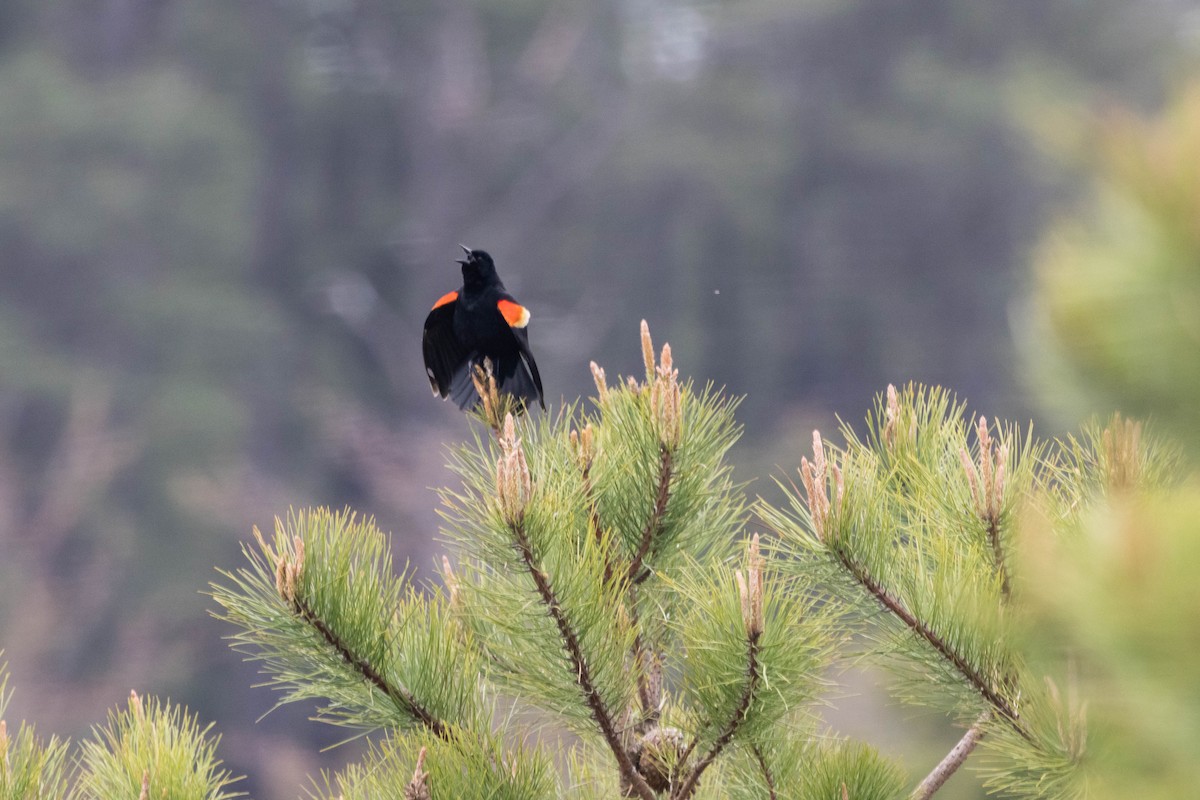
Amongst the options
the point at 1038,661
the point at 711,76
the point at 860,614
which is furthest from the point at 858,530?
the point at 711,76

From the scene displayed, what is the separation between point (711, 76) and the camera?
62.8 ft

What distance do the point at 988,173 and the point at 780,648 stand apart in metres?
16.8

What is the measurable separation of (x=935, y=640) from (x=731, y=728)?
0.81 feet

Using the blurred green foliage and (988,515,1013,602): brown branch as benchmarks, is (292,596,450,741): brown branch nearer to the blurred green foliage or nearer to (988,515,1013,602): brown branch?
(988,515,1013,602): brown branch

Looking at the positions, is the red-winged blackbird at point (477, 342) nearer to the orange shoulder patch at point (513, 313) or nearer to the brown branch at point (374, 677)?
the orange shoulder patch at point (513, 313)

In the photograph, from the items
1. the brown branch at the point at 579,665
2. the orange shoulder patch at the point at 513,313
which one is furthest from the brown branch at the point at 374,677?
the orange shoulder patch at the point at 513,313

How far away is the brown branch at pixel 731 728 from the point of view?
4.84 feet

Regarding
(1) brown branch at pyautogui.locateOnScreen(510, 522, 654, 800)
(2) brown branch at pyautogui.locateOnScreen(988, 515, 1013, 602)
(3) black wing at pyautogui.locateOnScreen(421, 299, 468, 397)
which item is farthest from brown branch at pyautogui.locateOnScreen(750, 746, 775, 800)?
(3) black wing at pyautogui.locateOnScreen(421, 299, 468, 397)

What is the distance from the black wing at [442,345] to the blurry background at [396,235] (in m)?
10.8

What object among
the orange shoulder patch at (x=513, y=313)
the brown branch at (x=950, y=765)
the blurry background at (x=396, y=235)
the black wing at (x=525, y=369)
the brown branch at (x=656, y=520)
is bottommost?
the brown branch at (x=950, y=765)

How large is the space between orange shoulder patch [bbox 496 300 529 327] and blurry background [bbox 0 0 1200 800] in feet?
36.1

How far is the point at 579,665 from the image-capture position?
155 cm

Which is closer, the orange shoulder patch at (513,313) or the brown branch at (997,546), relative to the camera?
the brown branch at (997,546)

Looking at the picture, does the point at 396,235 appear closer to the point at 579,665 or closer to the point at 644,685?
the point at 644,685
